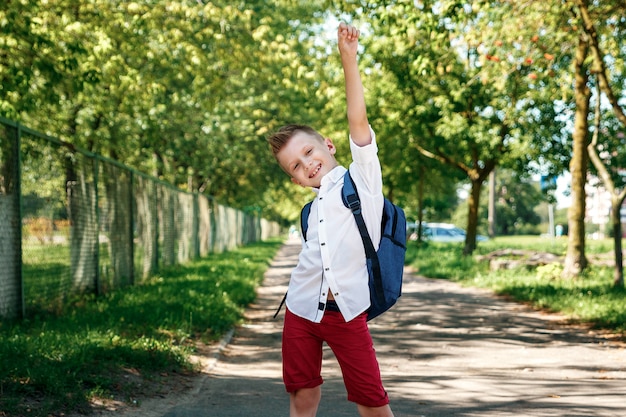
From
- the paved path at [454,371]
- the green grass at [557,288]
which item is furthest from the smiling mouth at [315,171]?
the green grass at [557,288]

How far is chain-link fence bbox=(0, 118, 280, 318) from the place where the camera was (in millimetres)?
8258

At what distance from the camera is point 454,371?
7008 mm

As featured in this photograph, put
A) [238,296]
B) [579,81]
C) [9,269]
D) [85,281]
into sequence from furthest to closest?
[579,81] < [238,296] < [85,281] < [9,269]

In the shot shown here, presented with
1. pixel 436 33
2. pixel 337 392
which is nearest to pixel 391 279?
pixel 337 392

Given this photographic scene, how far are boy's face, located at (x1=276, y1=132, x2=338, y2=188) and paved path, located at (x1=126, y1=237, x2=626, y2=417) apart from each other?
2.24 meters

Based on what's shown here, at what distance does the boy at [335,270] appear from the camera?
11.4 feet

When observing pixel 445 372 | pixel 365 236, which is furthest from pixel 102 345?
pixel 365 236

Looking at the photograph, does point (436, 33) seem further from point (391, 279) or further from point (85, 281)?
point (391, 279)

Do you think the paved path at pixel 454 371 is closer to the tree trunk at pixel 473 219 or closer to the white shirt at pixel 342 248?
the white shirt at pixel 342 248

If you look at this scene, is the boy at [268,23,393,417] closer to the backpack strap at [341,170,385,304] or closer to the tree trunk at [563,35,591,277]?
the backpack strap at [341,170,385,304]

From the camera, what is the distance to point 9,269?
8016 millimetres

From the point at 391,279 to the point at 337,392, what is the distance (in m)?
2.84

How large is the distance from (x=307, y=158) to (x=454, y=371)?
3.93m

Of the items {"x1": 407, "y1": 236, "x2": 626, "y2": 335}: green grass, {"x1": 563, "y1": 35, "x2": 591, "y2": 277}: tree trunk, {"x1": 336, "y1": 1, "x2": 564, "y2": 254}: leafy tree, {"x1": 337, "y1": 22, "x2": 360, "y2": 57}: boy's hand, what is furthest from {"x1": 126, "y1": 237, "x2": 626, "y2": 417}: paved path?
{"x1": 336, "y1": 1, "x2": 564, "y2": 254}: leafy tree
